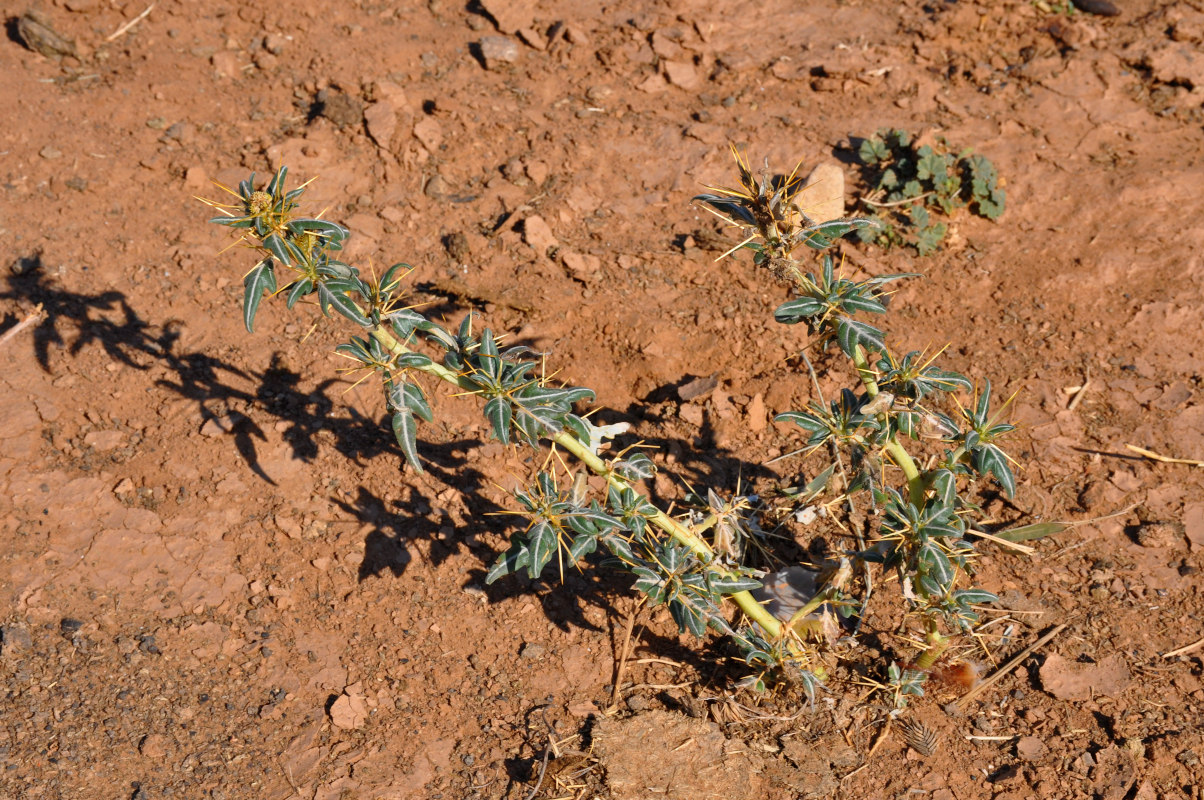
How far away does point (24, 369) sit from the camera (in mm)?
3818

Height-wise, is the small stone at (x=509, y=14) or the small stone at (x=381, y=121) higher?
the small stone at (x=509, y=14)

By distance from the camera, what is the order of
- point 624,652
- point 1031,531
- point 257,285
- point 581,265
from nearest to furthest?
1. point 257,285
2. point 624,652
3. point 1031,531
4. point 581,265

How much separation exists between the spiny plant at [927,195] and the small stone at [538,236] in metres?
1.40

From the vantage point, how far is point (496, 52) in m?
5.21

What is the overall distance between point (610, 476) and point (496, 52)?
11.1 feet

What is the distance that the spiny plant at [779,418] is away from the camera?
7.79 feet

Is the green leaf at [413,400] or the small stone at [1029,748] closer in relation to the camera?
the green leaf at [413,400]

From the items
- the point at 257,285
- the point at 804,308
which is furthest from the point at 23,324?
the point at 804,308

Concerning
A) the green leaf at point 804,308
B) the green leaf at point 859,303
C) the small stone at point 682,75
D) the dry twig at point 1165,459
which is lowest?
the dry twig at point 1165,459

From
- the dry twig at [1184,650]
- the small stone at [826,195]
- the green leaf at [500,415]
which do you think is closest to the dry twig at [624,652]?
the green leaf at [500,415]

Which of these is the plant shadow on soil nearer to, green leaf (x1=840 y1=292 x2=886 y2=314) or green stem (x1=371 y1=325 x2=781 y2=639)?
green stem (x1=371 y1=325 x2=781 y2=639)

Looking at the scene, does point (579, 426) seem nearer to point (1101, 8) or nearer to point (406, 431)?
point (406, 431)

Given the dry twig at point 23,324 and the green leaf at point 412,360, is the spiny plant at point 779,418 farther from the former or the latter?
the dry twig at point 23,324

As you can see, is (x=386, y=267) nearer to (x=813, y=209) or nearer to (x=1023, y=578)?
(x=813, y=209)
